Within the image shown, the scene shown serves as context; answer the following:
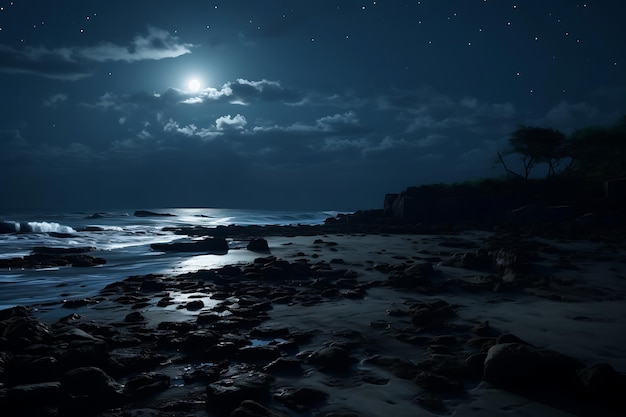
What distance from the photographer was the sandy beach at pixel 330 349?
4016mm

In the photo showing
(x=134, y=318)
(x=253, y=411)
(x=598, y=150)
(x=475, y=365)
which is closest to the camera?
(x=253, y=411)

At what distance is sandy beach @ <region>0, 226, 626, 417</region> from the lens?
402 centimetres

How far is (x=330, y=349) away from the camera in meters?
5.16

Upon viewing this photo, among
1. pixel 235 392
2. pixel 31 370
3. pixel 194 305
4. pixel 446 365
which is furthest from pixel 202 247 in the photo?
pixel 446 365

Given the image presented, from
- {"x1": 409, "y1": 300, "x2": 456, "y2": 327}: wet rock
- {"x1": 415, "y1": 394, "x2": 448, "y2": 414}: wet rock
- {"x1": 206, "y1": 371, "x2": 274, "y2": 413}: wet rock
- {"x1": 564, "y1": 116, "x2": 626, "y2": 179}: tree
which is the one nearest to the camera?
{"x1": 415, "y1": 394, "x2": 448, "y2": 414}: wet rock

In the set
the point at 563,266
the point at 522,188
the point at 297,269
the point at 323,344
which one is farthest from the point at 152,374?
the point at 522,188

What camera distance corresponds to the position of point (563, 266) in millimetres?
11508

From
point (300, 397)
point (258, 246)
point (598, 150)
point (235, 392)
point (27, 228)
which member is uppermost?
point (598, 150)

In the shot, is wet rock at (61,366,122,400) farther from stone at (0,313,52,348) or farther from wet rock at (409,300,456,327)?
wet rock at (409,300,456,327)

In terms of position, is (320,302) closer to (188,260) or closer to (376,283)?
(376,283)

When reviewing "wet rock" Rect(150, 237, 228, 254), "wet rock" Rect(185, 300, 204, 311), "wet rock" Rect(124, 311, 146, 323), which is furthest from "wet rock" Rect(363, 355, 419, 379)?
"wet rock" Rect(150, 237, 228, 254)

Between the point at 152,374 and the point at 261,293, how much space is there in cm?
461

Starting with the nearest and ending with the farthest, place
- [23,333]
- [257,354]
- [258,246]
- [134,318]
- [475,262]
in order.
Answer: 1. [257,354]
2. [23,333]
3. [134,318]
4. [475,262]
5. [258,246]

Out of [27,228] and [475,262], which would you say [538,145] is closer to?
[475,262]
